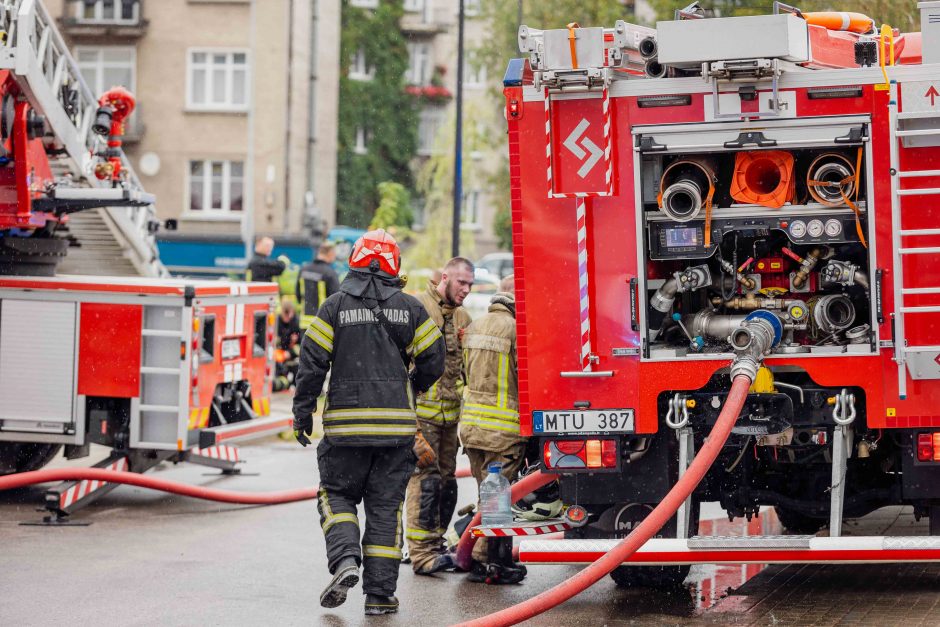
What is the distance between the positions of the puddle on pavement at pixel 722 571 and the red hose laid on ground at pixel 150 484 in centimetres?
307

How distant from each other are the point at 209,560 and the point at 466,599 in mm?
1813

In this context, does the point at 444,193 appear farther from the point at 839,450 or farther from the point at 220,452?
the point at 839,450

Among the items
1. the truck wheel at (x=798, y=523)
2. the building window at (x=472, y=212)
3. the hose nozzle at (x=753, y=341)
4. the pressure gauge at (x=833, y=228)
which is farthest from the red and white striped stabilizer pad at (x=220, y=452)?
the building window at (x=472, y=212)

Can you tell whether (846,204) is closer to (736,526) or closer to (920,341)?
(920,341)

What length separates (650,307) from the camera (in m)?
7.11

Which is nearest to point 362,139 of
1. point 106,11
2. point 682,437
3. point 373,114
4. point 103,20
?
point 373,114

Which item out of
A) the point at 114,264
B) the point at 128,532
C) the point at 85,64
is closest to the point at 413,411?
the point at 128,532

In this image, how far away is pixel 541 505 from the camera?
7.92 m

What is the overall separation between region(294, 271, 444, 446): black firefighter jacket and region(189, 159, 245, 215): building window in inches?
1189

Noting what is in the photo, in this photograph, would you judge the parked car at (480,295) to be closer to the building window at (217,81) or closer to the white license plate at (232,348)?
the building window at (217,81)

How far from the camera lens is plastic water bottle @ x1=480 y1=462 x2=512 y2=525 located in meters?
7.42

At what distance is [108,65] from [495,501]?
1242 inches

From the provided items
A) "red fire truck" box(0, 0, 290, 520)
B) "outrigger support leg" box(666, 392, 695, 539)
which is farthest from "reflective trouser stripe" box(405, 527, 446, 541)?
"red fire truck" box(0, 0, 290, 520)

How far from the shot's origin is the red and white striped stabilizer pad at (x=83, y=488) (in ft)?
32.1
